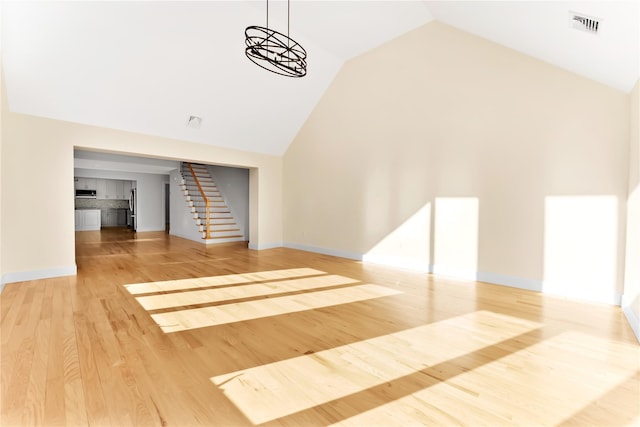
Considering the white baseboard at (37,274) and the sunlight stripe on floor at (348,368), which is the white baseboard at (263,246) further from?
the sunlight stripe on floor at (348,368)

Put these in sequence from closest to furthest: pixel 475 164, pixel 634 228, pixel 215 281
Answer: pixel 634 228 < pixel 215 281 < pixel 475 164

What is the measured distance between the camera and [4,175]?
4.25 meters

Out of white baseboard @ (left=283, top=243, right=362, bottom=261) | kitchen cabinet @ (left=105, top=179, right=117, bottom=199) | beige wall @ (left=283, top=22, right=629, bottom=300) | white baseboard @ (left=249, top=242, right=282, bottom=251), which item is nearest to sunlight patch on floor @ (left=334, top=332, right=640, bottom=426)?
beige wall @ (left=283, top=22, right=629, bottom=300)

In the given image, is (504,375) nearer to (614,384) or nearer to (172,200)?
(614,384)

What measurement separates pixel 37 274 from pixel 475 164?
686 cm

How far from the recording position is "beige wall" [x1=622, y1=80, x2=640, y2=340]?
2.90 m

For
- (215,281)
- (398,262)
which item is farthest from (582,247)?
(215,281)

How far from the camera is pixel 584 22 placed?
8.90 ft

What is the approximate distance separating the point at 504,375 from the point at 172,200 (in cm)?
1130

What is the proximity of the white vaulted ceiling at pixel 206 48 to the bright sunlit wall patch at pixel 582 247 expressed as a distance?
1.40m

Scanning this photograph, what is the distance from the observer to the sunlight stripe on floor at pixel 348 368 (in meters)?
1.77

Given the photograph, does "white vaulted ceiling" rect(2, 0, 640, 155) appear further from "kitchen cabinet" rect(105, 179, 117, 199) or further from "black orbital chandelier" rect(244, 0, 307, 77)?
"kitchen cabinet" rect(105, 179, 117, 199)

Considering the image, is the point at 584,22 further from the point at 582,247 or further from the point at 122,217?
the point at 122,217

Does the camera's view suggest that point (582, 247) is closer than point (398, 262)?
Yes
